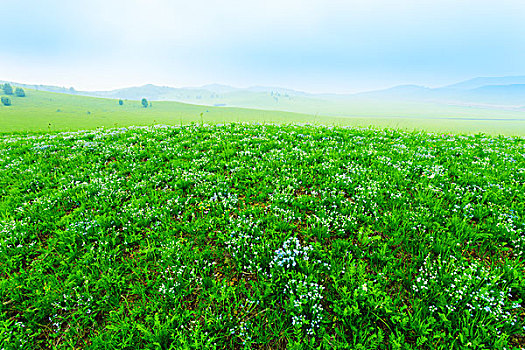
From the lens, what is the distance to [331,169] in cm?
740

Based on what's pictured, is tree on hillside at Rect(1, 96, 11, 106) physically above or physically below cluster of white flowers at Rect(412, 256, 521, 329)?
above

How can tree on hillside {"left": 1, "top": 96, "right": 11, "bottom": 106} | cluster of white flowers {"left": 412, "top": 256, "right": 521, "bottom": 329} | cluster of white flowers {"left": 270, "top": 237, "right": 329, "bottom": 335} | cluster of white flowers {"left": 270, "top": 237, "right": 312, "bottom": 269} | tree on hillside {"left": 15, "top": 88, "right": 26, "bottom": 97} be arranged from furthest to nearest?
tree on hillside {"left": 15, "top": 88, "right": 26, "bottom": 97}, tree on hillside {"left": 1, "top": 96, "right": 11, "bottom": 106}, cluster of white flowers {"left": 270, "top": 237, "right": 312, "bottom": 269}, cluster of white flowers {"left": 270, "top": 237, "right": 329, "bottom": 335}, cluster of white flowers {"left": 412, "top": 256, "right": 521, "bottom": 329}

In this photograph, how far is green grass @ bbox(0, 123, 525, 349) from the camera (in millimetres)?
3391

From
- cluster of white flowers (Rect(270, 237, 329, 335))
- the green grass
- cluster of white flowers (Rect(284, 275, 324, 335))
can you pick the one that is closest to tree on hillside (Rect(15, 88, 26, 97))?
the green grass

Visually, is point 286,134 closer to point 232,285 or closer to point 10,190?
point 232,285

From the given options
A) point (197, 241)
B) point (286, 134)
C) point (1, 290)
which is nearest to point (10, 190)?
point (1, 290)

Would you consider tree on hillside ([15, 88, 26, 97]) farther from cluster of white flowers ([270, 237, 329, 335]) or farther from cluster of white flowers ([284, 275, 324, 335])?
cluster of white flowers ([284, 275, 324, 335])

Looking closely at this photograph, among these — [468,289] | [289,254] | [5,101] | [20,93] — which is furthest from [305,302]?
[20,93]

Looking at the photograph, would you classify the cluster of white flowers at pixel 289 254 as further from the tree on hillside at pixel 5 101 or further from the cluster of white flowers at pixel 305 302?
the tree on hillside at pixel 5 101

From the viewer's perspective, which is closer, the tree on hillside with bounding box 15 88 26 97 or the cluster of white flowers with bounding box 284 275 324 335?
the cluster of white flowers with bounding box 284 275 324 335

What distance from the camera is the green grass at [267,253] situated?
3391mm

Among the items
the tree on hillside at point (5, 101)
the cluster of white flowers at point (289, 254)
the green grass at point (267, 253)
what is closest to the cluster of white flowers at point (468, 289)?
the green grass at point (267, 253)

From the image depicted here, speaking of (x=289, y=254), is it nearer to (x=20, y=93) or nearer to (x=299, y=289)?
(x=299, y=289)

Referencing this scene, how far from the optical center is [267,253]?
4477 mm
